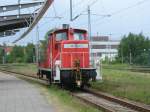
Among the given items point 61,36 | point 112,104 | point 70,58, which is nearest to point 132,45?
point 61,36

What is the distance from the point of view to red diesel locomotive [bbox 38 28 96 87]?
2669 centimetres

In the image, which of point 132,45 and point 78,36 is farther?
point 132,45

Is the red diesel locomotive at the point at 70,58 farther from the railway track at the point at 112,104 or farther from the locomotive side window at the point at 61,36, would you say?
the railway track at the point at 112,104

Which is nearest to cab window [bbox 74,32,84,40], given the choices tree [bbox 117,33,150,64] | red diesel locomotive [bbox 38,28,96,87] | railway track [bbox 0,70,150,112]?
red diesel locomotive [bbox 38,28,96,87]

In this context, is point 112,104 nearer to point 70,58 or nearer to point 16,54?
point 70,58

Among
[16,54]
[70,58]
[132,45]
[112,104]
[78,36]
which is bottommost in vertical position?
[112,104]

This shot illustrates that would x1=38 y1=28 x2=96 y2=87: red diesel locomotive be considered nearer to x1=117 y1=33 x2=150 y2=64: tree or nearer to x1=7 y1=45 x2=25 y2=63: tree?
x1=117 y1=33 x2=150 y2=64: tree

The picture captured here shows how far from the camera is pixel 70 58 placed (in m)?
27.3

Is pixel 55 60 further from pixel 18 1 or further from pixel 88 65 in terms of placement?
pixel 18 1

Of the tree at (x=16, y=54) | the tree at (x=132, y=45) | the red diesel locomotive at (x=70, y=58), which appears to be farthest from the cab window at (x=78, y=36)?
the tree at (x=16, y=54)

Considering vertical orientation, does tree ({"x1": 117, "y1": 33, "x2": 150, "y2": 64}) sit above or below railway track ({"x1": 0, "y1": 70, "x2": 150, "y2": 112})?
above

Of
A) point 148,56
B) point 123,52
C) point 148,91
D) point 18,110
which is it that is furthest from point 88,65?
point 123,52

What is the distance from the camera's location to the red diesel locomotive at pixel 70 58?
87.6 ft

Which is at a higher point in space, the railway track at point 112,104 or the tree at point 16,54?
the tree at point 16,54
